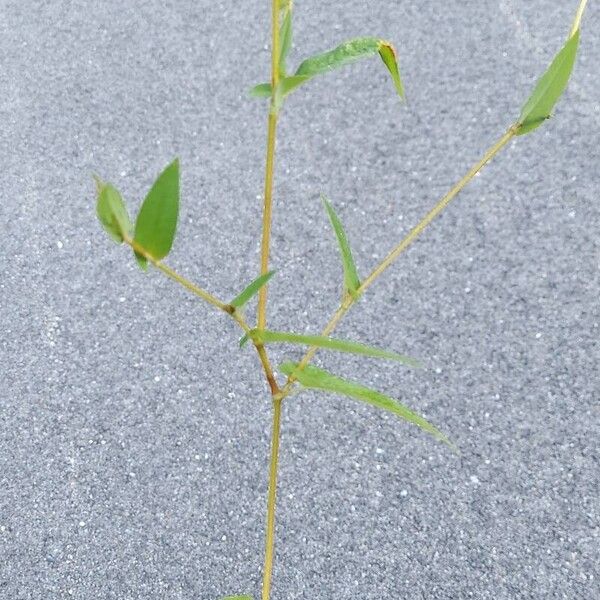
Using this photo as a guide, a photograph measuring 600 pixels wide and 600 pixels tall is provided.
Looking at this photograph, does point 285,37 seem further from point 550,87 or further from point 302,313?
point 302,313

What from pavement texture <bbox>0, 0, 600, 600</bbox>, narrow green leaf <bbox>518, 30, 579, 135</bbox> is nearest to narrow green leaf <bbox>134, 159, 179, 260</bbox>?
narrow green leaf <bbox>518, 30, 579, 135</bbox>

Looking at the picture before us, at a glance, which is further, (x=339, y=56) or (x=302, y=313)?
(x=302, y=313)

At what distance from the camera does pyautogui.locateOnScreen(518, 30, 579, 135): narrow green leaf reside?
25cm

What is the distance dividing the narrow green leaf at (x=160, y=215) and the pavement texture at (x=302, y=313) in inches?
22.7

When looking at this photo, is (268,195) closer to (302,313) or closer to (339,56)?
(339,56)

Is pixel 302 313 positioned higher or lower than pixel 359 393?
lower

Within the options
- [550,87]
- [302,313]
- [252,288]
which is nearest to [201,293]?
[252,288]

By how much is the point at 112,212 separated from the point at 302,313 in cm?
68

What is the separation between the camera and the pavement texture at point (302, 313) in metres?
0.74

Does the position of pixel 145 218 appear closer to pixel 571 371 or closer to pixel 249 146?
pixel 571 371

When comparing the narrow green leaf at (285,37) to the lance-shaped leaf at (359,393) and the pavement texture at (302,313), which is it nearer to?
the lance-shaped leaf at (359,393)

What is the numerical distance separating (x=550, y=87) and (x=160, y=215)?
0.43ft

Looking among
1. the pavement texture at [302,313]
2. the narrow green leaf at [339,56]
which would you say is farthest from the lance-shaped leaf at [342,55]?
the pavement texture at [302,313]

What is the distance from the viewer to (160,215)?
0.21 m
